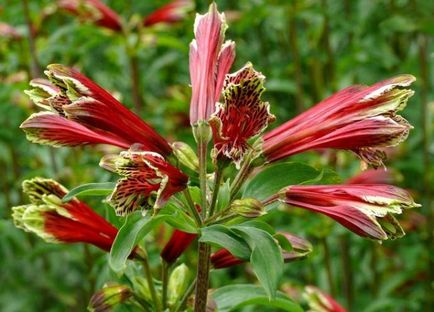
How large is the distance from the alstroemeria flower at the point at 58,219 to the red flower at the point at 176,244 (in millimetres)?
93

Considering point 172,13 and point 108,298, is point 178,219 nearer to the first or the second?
point 108,298

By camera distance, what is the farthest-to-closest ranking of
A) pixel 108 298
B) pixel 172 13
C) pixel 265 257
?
pixel 172 13 → pixel 108 298 → pixel 265 257

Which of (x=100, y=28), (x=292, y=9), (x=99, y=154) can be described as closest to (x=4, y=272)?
(x=99, y=154)

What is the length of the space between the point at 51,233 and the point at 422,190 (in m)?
2.36

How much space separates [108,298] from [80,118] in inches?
12.5

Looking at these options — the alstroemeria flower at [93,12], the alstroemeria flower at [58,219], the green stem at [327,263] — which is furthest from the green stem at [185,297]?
the alstroemeria flower at [93,12]

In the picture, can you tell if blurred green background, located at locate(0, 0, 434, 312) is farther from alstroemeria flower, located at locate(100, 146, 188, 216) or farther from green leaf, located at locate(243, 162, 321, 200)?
alstroemeria flower, located at locate(100, 146, 188, 216)

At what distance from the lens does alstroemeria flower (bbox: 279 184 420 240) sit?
113cm

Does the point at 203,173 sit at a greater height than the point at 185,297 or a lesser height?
greater

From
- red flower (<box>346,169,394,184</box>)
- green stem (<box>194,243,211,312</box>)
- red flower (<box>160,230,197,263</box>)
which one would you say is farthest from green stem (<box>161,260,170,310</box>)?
red flower (<box>346,169,394,184</box>)

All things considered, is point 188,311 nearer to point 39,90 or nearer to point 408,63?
point 39,90

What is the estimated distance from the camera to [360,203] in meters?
1.16

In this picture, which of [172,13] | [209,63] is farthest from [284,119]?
[209,63]

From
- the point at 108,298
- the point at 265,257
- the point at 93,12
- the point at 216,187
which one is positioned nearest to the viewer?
the point at 265,257
